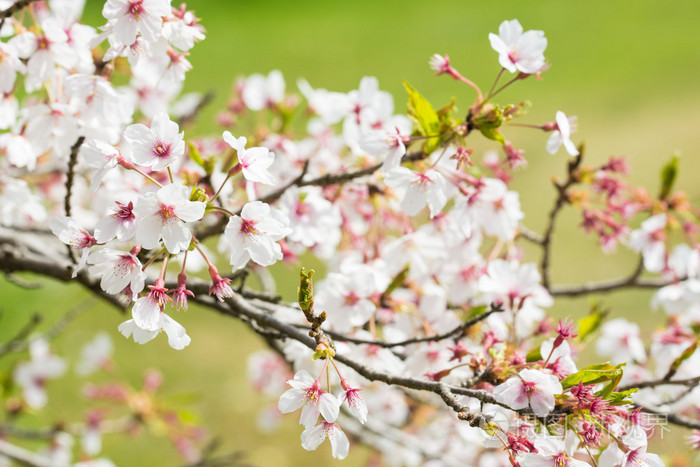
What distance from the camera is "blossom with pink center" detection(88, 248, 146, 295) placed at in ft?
2.12

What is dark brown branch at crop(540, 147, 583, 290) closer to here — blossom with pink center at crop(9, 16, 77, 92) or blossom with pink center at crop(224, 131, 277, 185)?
blossom with pink center at crop(224, 131, 277, 185)

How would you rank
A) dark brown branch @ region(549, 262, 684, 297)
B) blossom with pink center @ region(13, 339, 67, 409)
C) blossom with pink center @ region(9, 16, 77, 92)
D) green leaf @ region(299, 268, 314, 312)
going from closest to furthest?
green leaf @ region(299, 268, 314, 312)
blossom with pink center @ region(9, 16, 77, 92)
dark brown branch @ region(549, 262, 684, 297)
blossom with pink center @ region(13, 339, 67, 409)

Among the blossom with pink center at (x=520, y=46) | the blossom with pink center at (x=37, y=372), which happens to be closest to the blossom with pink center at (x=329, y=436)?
the blossom with pink center at (x=520, y=46)

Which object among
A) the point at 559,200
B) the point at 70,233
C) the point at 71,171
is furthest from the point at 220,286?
the point at 559,200

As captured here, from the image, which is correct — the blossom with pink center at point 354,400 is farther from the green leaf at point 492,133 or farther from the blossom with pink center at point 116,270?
the green leaf at point 492,133

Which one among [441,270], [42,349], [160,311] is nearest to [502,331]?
[441,270]

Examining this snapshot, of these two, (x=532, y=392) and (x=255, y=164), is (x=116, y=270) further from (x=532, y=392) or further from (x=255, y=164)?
(x=532, y=392)

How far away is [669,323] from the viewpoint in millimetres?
1201

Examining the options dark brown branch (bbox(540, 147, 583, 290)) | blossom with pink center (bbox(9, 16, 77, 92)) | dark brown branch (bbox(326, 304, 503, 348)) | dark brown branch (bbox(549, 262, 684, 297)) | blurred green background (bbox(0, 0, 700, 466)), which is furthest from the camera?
blurred green background (bbox(0, 0, 700, 466))

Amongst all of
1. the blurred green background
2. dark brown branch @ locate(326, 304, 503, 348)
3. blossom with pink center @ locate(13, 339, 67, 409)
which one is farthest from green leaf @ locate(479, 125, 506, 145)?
blossom with pink center @ locate(13, 339, 67, 409)

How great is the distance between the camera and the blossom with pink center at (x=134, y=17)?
730 mm

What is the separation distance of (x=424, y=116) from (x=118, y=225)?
0.40m

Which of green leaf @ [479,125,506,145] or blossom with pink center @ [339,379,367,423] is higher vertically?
green leaf @ [479,125,506,145]

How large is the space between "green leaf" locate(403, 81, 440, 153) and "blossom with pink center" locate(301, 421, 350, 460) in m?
0.37
